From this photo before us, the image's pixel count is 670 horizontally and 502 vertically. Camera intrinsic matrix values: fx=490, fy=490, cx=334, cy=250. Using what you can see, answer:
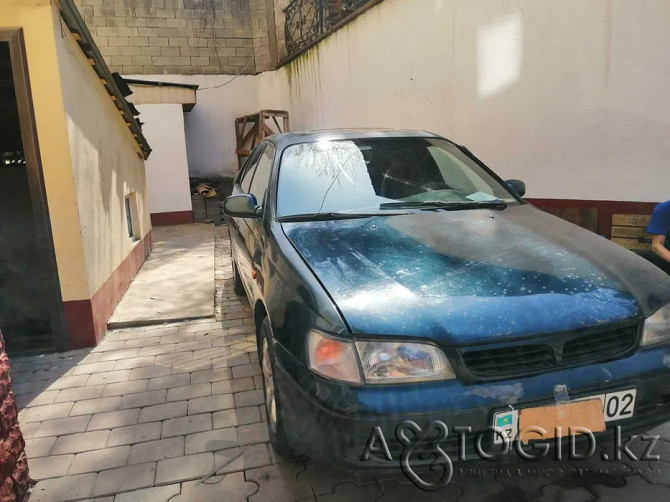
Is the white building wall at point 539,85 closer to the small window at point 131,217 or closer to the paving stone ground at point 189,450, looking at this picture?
the paving stone ground at point 189,450

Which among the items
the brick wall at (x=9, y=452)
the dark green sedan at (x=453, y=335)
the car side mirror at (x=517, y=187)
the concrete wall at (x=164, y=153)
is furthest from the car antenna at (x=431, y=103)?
the brick wall at (x=9, y=452)

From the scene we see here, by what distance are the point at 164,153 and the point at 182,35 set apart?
490cm

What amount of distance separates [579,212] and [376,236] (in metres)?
3.26

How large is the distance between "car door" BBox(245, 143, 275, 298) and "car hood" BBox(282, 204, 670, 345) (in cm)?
35

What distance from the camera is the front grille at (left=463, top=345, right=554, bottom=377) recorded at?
1.83 meters

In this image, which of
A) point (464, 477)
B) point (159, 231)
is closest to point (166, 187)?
point (159, 231)

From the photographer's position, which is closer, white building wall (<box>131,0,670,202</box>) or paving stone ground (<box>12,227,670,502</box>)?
paving stone ground (<box>12,227,670,502</box>)

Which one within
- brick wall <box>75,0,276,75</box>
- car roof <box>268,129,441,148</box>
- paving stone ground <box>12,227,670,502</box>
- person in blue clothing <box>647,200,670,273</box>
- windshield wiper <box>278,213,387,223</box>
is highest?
brick wall <box>75,0,276,75</box>

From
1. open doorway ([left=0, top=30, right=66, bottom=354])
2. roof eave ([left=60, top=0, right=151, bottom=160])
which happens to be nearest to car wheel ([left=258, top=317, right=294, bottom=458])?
open doorway ([left=0, top=30, right=66, bottom=354])

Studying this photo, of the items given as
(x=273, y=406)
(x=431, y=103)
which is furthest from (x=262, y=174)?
(x=431, y=103)

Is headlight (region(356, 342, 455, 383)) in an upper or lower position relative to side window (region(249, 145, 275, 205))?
lower

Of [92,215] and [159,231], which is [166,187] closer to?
[159,231]

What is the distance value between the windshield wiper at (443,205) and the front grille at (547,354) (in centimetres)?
119

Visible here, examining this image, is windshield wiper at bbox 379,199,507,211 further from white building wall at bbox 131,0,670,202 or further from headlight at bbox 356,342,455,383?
white building wall at bbox 131,0,670,202
